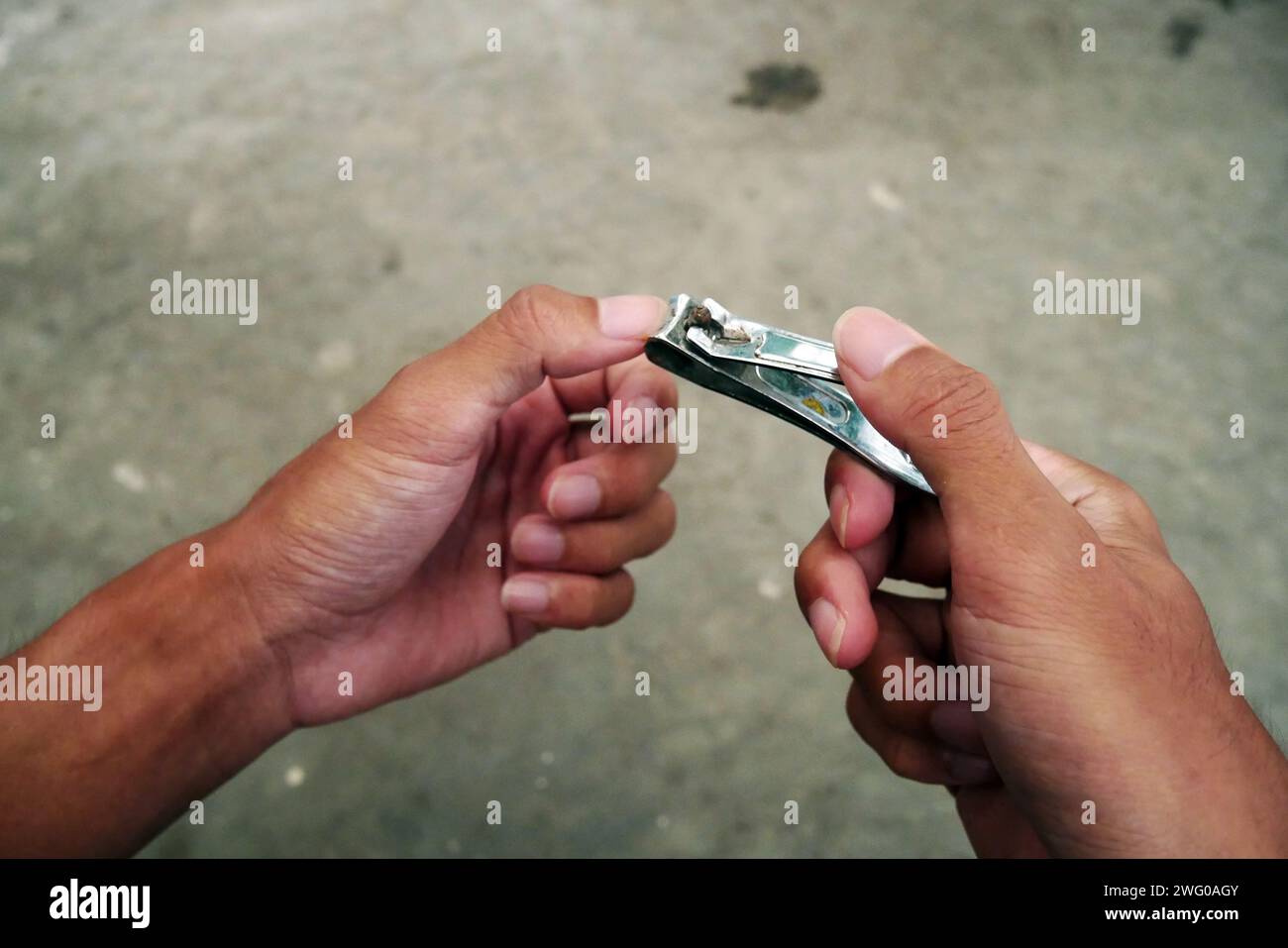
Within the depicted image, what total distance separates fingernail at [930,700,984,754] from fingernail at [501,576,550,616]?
0.33 m

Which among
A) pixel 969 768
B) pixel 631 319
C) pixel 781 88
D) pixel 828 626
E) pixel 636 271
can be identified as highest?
pixel 781 88

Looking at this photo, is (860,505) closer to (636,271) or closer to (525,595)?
(525,595)

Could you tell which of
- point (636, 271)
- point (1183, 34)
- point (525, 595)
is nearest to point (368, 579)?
point (525, 595)

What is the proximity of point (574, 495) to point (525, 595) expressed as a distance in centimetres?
10

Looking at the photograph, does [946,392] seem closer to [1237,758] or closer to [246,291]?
[1237,758]

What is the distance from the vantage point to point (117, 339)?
1377 millimetres

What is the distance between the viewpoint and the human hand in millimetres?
798

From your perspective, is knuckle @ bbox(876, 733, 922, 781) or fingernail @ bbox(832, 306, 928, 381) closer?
fingernail @ bbox(832, 306, 928, 381)

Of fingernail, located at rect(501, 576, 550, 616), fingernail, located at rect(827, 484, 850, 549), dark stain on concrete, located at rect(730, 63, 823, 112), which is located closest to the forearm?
fingernail, located at rect(501, 576, 550, 616)

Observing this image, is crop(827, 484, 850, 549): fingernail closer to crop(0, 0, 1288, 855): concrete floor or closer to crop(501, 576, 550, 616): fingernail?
crop(501, 576, 550, 616): fingernail

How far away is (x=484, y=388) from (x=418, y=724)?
47 cm

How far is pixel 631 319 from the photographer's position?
2.57 feet

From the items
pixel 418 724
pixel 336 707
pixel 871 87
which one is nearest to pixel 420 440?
pixel 336 707

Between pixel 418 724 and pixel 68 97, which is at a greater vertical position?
pixel 68 97
